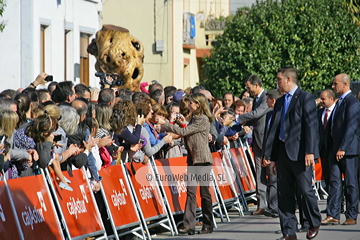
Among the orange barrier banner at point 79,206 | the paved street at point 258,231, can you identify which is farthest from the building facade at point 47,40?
the orange barrier banner at point 79,206

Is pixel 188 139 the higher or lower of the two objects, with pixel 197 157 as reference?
higher

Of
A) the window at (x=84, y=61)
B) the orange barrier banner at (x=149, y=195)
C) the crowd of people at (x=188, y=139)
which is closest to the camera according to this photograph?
the crowd of people at (x=188, y=139)

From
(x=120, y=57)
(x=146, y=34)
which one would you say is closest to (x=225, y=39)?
(x=146, y=34)

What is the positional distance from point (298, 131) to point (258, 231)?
7.74 feet

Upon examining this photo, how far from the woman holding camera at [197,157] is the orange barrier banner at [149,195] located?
0.39 meters

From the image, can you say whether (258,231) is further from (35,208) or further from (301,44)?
(301,44)

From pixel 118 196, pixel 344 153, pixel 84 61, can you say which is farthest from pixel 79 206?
pixel 84 61

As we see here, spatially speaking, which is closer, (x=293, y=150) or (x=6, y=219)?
(x=6, y=219)

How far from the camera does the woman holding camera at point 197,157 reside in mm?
11195

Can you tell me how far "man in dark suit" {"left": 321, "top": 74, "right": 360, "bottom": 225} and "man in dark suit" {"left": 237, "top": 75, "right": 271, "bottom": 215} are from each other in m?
1.32

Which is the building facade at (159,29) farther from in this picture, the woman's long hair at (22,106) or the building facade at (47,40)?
the woman's long hair at (22,106)

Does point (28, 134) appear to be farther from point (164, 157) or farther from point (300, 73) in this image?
point (300, 73)

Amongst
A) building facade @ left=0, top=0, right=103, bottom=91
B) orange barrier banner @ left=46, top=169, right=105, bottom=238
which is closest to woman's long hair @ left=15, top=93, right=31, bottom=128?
orange barrier banner @ left=46, top=169, right=105, bottom=238

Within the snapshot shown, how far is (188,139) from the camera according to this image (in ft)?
37.0
